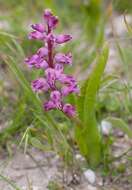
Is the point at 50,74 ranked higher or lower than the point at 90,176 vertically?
higher

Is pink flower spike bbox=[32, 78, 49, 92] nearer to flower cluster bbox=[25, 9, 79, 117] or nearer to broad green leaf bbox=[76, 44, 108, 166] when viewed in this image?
flower cluster bbox=[25, 9, 79, 117]

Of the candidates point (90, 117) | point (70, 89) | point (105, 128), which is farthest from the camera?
point (105, 128)

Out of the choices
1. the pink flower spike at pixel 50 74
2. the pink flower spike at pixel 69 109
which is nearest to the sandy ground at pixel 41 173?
the pink flower spike at pixel 69 109

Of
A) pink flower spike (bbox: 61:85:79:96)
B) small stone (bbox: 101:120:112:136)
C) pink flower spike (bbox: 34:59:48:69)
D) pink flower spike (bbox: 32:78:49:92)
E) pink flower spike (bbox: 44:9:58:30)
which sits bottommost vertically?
pink flower spike (bbox: 61:85:79:96)

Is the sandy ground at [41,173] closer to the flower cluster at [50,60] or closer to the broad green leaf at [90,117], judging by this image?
the broad green leaf at [90,117]

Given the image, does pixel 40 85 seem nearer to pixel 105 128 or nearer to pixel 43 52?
pixel 43 52

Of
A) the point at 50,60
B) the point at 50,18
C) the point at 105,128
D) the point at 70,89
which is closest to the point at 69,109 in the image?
the point at 70,89

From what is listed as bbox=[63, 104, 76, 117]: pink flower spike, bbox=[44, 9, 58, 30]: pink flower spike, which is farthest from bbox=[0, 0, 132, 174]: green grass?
bbox=[44, 9, 58, 30]: pink flower spike

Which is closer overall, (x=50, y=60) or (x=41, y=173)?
(x=50, y=60)
